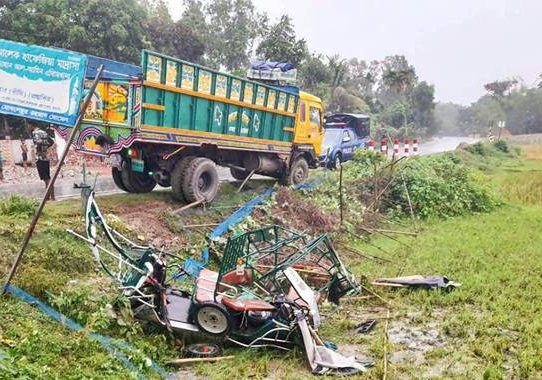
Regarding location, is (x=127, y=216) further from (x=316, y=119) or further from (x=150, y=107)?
(x=316, y=119)

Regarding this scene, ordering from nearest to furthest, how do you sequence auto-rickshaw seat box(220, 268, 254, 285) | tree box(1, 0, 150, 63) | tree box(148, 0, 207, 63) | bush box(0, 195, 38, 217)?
auto-rickshaw seat box(220, 268, 254, 285) < bush box(0, 195, 38, 217) < tree box(1, 0, 150, 63) < tree box(148, 0, 207, 63)

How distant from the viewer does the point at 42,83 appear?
5621 millimetres

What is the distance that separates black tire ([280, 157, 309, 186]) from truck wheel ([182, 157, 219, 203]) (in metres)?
3.48

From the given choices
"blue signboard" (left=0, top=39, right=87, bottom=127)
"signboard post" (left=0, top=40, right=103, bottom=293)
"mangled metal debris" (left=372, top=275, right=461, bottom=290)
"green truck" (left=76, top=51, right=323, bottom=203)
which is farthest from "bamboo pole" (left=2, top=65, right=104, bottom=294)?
"mangled metal debris" (left=372, top=275, right=461, bottom=290)

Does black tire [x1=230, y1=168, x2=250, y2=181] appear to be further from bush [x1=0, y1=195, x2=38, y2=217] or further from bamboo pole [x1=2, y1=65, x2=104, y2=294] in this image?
bamboo pole [x1=2, y1=65, x2=104, y2=294]

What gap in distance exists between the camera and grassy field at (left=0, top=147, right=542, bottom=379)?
16.4ft

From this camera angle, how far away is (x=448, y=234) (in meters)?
12.0

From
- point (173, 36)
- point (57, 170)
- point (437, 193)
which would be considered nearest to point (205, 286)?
point (57, 170)

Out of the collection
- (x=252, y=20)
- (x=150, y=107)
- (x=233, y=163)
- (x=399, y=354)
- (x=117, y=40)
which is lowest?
(x=399, y=354)

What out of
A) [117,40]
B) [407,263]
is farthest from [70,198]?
[117,40]

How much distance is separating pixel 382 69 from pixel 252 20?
35.3m

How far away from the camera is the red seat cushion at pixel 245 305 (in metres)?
5.94

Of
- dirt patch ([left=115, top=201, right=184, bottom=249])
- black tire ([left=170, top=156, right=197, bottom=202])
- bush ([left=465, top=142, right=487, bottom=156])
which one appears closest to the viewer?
dirt patch ([left=115, top=201, right=184, bottom=249])

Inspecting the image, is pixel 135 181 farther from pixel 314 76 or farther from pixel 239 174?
Result: pixel 314 76
